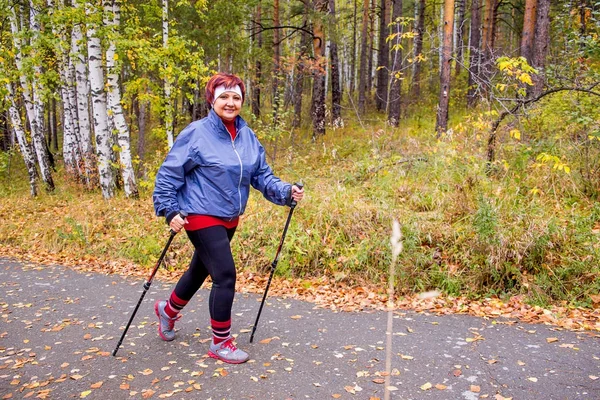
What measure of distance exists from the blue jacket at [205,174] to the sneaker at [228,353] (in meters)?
1.08

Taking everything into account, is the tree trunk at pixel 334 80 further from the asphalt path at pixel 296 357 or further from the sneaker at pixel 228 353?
the sneaker at pixel 228 353

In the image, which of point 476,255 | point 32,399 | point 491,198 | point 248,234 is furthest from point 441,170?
point 32,399

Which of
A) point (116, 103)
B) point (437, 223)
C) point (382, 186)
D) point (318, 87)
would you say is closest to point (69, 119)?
point (116, 103)

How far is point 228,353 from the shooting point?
3828 mm

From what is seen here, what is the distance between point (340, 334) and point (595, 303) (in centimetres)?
290

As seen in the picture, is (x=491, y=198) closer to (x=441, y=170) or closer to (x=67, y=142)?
(x=441, y=170)

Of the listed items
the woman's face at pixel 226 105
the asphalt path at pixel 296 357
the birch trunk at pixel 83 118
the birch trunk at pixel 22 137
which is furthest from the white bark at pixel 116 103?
the woman's face at pixel 226 105

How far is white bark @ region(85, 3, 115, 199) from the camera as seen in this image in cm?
1022

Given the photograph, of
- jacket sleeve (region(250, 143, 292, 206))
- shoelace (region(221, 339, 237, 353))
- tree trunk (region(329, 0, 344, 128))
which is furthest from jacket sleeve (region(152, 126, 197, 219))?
tree trunk (region(329, 0, 344, 128))

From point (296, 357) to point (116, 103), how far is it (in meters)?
8.46

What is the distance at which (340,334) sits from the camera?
4484 mm

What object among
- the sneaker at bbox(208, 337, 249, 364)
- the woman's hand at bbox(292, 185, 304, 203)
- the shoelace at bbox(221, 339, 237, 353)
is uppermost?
the woman's hand at bbox(292, 185, 304, 203)

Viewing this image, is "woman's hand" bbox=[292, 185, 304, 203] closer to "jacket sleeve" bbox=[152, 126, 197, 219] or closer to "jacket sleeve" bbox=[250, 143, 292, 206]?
"jacket sleeve" bbox=[250, 143, 292, 206]

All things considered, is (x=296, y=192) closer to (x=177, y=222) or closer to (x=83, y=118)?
(x=177, y=222)
